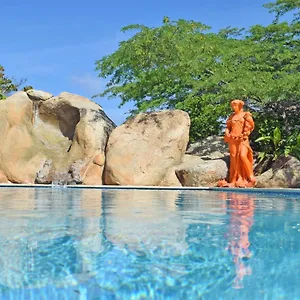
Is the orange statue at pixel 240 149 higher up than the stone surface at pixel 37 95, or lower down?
lower down

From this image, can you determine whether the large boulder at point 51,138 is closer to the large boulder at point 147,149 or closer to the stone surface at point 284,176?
the large boulder at point 147,149

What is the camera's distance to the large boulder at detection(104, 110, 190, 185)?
12773 millimetres

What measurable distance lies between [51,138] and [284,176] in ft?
26.7

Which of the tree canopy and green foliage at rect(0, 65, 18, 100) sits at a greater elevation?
green foliage at rect(0, 65, 18, 100)

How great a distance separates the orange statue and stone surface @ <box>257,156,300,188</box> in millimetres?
578

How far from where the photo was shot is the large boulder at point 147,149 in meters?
12.8

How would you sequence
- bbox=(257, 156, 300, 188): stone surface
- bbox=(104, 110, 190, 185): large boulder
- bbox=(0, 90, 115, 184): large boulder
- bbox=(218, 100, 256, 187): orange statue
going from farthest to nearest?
1. bbox=(0, 90, 115, 184): large boulder
2. bbox=(104, 110, 190, 185): large boulder
3. bbox=(257, 156, 300, 188): stone surface
4. bbox=(218, 100, 256, 187): orange statue

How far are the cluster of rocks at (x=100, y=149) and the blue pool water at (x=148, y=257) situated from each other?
7.09m

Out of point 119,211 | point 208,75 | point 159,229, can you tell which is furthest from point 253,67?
point 159,229

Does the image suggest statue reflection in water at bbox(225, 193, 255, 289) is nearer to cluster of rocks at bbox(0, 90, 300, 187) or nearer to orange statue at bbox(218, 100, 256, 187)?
orange statue at bbox(218, 100, 256, 187)

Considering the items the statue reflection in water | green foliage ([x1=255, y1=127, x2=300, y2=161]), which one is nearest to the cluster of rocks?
green foliage ([x1=255, y1=127, x2=300, y2=161])

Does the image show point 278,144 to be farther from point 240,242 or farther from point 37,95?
point 240,242

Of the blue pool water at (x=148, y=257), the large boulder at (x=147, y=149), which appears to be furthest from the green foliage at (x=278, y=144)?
the blue pool water at (x=148, y=257)

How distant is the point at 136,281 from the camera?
257 centimetres
